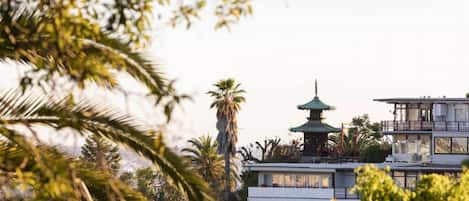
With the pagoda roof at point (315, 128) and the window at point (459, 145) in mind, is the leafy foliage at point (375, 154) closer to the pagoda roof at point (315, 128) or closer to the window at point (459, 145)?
the window at point (459, 145)

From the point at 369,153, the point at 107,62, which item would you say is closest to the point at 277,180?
the point at 369,153

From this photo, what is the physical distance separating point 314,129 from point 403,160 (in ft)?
53.9

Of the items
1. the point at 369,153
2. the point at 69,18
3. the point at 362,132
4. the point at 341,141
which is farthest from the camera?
the point at 362,132

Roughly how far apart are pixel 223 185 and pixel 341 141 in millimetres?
8925

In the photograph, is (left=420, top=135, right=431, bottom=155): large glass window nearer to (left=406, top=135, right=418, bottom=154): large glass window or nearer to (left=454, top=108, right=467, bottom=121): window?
(left=406, top=135, right=418, bottom=154): large glass window

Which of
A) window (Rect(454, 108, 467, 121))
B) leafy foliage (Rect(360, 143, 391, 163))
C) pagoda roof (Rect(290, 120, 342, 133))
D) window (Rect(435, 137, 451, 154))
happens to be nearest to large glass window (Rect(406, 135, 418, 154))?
window (Rect(435, 137, 451, 154))

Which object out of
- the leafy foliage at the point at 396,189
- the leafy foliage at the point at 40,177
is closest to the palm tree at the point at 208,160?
the leafy foliage at the point at 396,189

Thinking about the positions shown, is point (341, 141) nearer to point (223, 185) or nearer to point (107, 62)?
point (223, 185)

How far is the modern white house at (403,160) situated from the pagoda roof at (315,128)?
12.8 metres

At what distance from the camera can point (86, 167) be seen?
661 inches

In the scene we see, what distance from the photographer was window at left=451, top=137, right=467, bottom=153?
8550 centimetres

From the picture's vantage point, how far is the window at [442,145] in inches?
3391

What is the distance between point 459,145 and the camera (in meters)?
85.8

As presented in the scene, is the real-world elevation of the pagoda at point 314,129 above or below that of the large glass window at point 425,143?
above
